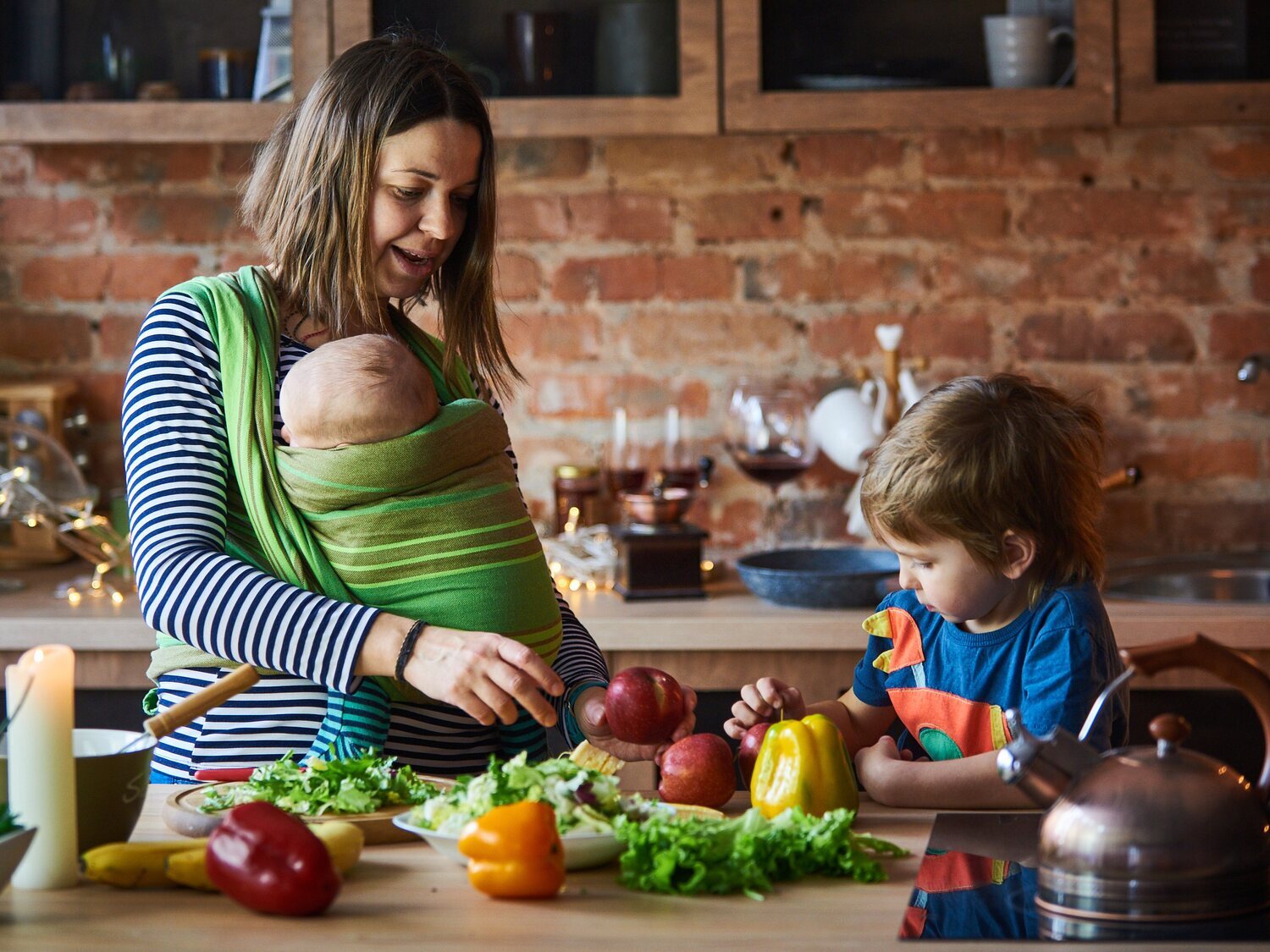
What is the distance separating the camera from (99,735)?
1228 mm

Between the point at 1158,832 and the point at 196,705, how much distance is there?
0.70 meters

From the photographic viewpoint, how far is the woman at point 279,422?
143 cm

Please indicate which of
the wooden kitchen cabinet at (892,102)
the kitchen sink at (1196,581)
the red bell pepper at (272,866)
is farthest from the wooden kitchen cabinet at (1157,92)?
the red bell pepper at (272,866)

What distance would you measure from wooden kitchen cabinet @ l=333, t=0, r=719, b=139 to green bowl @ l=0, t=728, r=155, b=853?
162cm

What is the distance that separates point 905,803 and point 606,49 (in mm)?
1671

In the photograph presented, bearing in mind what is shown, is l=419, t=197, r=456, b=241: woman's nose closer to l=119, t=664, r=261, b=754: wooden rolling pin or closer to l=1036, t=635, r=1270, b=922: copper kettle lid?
l=119, t=664, r=261, b=754: wooden rolling pin

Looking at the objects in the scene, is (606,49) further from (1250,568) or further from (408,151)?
(1250,568)

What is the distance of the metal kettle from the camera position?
103 cm

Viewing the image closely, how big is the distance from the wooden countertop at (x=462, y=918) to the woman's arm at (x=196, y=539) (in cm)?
33

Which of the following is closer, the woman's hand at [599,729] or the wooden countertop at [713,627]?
the woman's hand at [599,729]

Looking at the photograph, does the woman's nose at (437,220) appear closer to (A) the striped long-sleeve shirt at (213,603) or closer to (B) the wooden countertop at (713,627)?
(A) the striped long-sleeve shirt at (213,603)

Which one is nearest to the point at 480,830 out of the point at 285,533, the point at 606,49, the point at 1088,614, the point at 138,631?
the point at 285,533

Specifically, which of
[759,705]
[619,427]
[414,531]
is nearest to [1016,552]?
[759,705]

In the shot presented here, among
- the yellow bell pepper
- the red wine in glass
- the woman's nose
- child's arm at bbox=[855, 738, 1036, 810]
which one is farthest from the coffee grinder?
the yellow bell pepper
